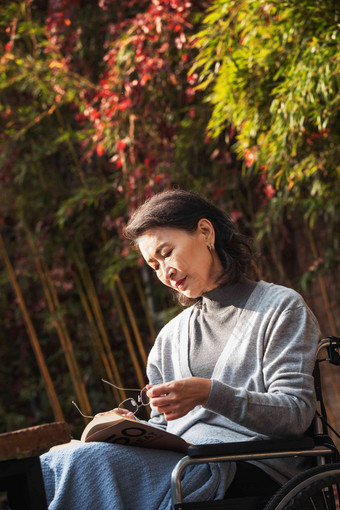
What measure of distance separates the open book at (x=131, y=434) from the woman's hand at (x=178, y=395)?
5cm

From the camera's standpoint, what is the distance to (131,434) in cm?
167

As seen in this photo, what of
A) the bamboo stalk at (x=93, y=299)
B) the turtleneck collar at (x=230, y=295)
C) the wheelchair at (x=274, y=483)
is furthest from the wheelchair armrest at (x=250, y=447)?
the bamboo stalk at (x=93, y=299)

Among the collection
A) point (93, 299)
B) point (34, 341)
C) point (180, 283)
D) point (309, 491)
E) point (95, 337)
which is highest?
point (180, 283)

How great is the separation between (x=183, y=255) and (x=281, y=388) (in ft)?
1.47

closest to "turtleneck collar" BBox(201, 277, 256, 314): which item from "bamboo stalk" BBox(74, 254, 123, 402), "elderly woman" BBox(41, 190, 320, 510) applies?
"elderly woman" BBox(41, 190, 320, 510)

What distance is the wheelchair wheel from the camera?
5.17 feet

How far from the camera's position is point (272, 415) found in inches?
68.0

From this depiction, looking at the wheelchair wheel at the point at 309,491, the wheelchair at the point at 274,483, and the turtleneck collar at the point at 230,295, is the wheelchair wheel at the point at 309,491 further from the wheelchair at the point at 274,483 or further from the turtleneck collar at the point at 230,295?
the turtleneck collar at the point at 230,295

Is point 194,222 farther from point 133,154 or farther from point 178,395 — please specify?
point 133,154

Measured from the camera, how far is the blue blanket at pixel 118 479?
1626 millimetres

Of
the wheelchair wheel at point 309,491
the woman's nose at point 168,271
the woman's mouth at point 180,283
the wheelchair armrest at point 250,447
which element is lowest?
the wheelchair wheel at point 309,491

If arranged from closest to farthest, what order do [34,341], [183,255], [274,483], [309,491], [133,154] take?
[309,491] < [274,483] < [183,255] < [133,154] < [34,341]

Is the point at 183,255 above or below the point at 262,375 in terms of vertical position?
above

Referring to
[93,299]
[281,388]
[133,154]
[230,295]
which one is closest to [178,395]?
[281,388]
